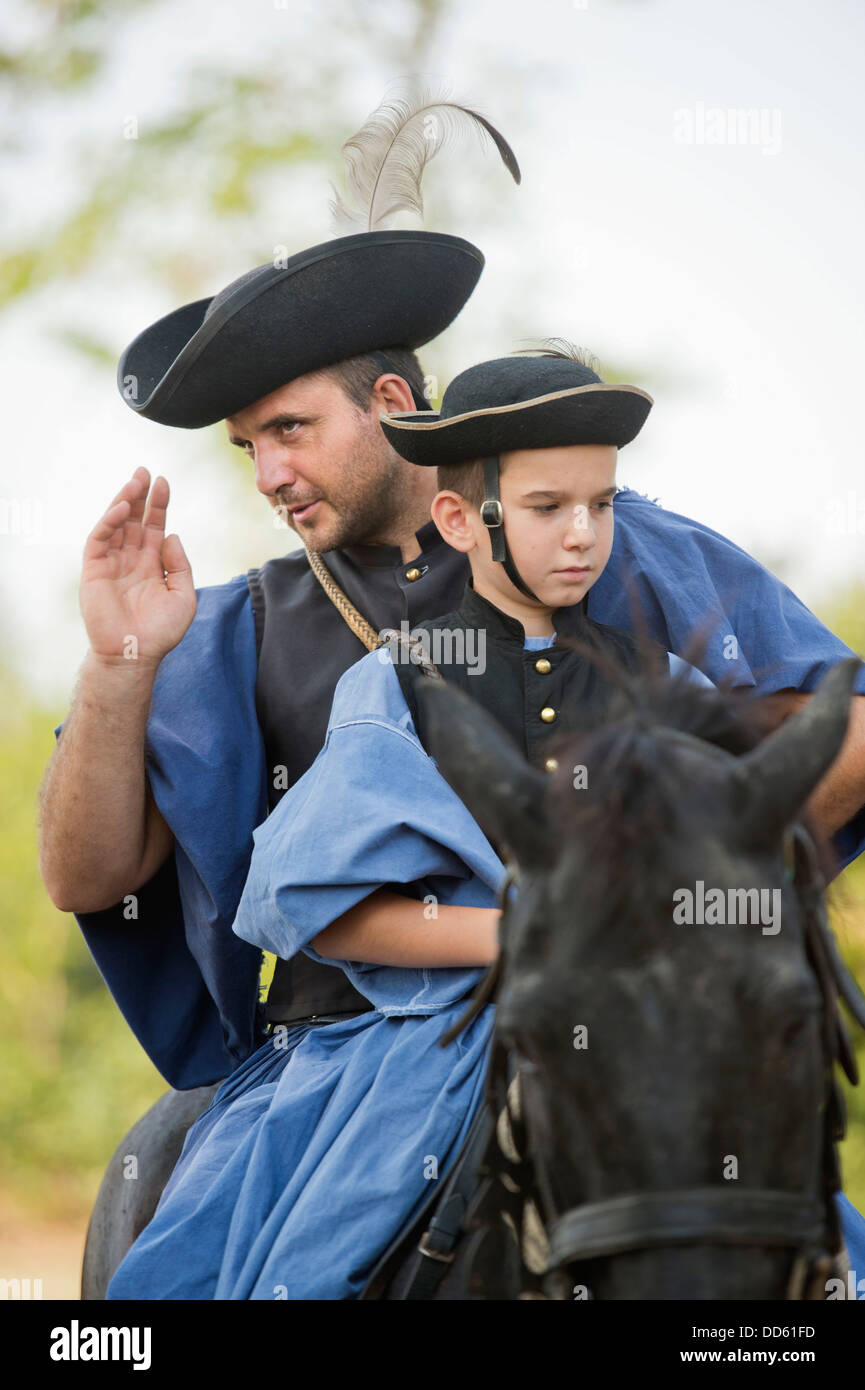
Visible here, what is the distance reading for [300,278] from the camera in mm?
3277

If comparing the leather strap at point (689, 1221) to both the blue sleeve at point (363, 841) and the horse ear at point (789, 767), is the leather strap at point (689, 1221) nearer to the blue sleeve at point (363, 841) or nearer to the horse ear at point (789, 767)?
the horse ear at point (789, 767)

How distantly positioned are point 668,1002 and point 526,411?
4.41 feet

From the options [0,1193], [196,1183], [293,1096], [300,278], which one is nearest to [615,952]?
[293,1096]

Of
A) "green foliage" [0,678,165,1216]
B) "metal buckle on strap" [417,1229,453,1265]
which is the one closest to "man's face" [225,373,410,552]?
"metal buckle on strap" [417,1229,453,1265]

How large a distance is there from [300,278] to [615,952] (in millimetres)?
2316

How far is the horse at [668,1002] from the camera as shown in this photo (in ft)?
4.51

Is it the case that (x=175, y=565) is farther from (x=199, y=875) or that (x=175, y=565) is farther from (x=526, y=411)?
(x=526, y=411)

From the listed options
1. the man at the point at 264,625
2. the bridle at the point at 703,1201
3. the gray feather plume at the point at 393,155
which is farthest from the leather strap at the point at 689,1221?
the gray feather plume at the point at 393,155

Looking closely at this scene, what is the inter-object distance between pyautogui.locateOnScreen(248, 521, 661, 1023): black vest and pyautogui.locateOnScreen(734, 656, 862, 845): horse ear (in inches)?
42.0

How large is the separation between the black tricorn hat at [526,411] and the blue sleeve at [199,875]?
954 mm

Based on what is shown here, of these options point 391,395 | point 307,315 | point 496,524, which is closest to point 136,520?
point 307,315

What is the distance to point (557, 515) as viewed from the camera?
8.25 feet

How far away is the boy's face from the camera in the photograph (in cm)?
249
